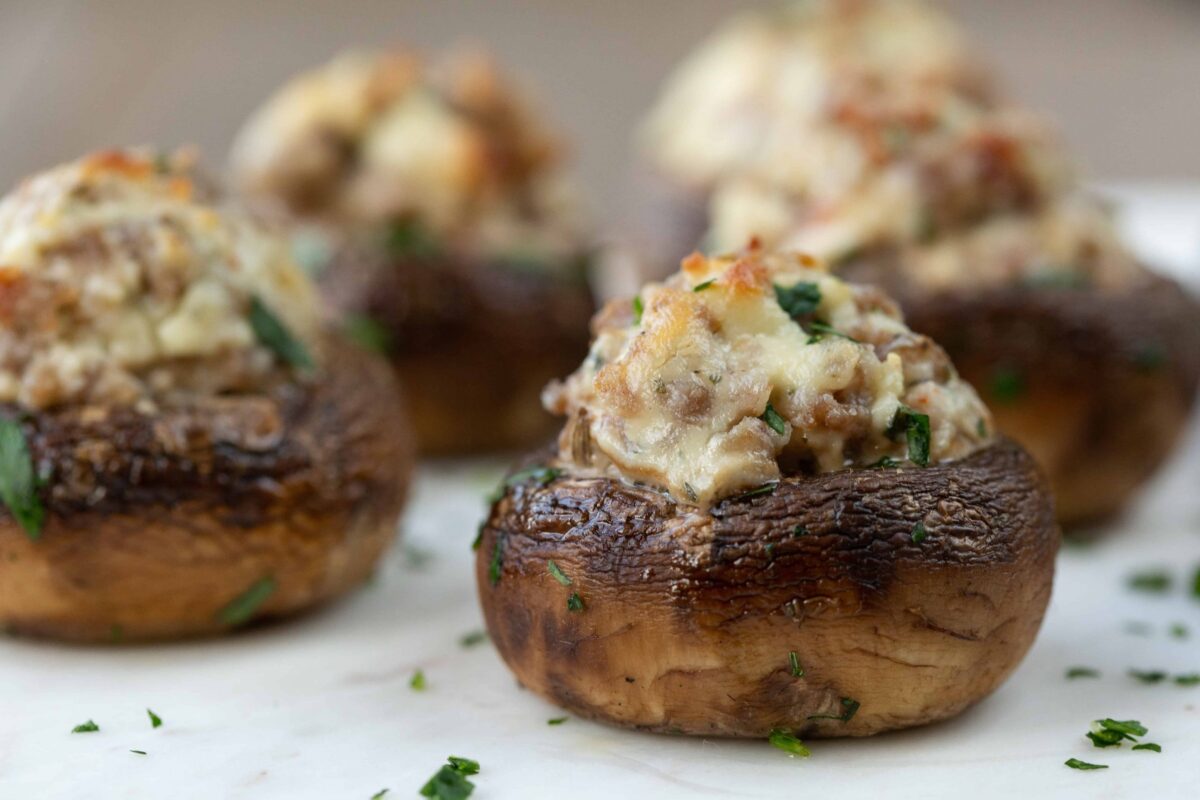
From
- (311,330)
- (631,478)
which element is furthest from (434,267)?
(631,478)

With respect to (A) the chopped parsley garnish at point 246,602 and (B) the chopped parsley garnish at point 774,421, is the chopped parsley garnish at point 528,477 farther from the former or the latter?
(A) the chopped parsley garnish at point 246,602

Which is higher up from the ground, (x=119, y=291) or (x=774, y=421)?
(x=119, y=291)

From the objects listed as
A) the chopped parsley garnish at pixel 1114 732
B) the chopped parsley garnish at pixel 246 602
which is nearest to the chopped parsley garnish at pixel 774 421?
the chopped parsley garnish at pixel 1114 732

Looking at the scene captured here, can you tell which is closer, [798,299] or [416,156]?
[798,299]

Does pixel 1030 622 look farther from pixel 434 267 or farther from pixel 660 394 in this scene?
pixel 434 267

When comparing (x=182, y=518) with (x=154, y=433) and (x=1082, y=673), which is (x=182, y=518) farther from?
(x=1082, y=673)

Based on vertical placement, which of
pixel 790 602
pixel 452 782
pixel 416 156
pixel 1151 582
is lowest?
pixel 452 782

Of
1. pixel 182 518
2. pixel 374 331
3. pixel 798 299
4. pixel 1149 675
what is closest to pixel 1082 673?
pixel 1149 675
